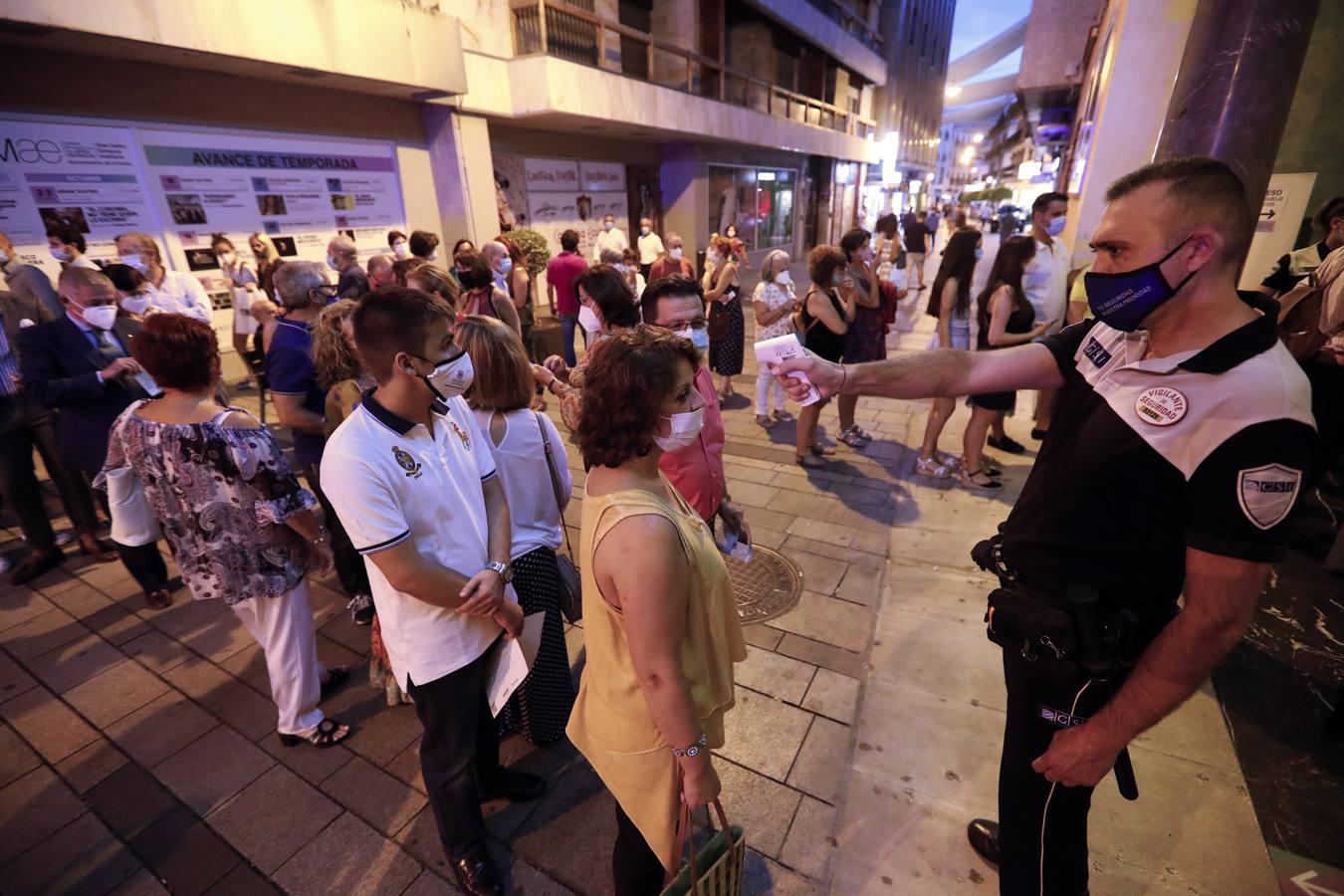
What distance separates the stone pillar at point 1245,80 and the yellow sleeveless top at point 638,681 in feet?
11.7

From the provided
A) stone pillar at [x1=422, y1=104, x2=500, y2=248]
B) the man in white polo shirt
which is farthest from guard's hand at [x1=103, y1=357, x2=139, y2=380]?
stone pillar at [x1=422, y1=104, x2=500, y2=248]

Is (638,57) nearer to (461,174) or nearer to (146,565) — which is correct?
(461,174)

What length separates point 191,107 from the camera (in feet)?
24.8

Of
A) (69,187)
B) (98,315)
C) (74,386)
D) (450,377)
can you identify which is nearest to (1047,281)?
(450,377)

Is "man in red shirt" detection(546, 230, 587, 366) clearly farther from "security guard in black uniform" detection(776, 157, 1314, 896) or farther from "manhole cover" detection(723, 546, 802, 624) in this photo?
"security guard in black uniform" detection(776, 157, 1314, 896)

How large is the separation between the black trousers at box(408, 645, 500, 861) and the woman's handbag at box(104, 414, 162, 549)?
226 centimetres

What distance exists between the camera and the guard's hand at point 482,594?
6.39ft

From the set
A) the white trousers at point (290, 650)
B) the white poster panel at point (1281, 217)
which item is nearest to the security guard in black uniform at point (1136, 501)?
the white trousers at point (290, 650)

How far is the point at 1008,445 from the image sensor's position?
6.07 metres

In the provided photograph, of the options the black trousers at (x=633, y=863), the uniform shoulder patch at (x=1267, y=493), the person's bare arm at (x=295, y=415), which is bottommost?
the black trousers at (x=633, y=863)

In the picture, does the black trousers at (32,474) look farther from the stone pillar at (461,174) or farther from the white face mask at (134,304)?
the stone pillar at (461,174)

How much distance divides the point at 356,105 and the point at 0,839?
33.5 ft

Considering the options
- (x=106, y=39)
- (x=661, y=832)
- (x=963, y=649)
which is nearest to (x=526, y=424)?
(x=661, y=832)

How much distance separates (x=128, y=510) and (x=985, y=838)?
4479 millimetres
